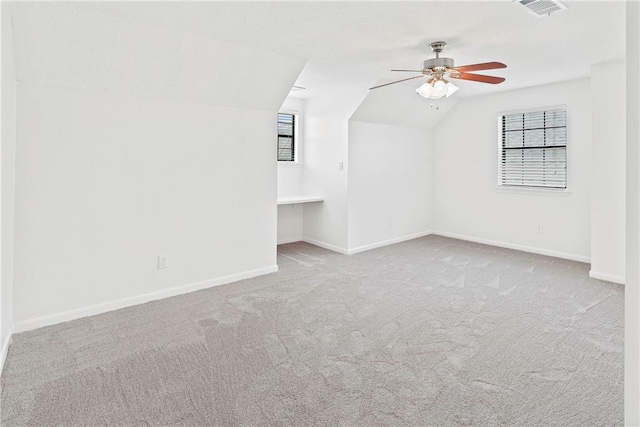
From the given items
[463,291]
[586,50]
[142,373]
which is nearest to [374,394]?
[142,373]

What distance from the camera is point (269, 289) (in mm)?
3865

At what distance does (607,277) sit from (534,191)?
5.46ft

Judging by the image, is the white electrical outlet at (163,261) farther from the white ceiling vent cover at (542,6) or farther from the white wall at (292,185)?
the white ceiling vent cover at (542,6)

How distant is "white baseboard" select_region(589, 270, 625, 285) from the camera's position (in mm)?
4051

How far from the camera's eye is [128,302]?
3.41 meters

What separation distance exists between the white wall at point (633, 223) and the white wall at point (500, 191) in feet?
14.8

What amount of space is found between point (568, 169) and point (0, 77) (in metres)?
5.98

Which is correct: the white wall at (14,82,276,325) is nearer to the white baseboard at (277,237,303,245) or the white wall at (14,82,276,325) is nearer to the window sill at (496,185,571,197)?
the white baseboard at (277,237,303,245)

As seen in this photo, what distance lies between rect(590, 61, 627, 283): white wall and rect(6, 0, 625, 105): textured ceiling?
314mm

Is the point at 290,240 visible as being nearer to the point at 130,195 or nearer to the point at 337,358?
the point at 130,195

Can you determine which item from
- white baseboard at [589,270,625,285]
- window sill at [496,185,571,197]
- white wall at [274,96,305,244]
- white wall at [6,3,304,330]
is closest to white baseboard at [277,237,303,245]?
white wall at [274,96,305,244]

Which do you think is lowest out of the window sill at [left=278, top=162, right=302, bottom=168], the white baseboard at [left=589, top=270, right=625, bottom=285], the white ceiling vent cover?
the white baseboard at [left=589, top=270, right=625, bottom=285]

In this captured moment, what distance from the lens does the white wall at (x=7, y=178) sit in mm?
2363

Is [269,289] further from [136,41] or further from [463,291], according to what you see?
[136,41]
